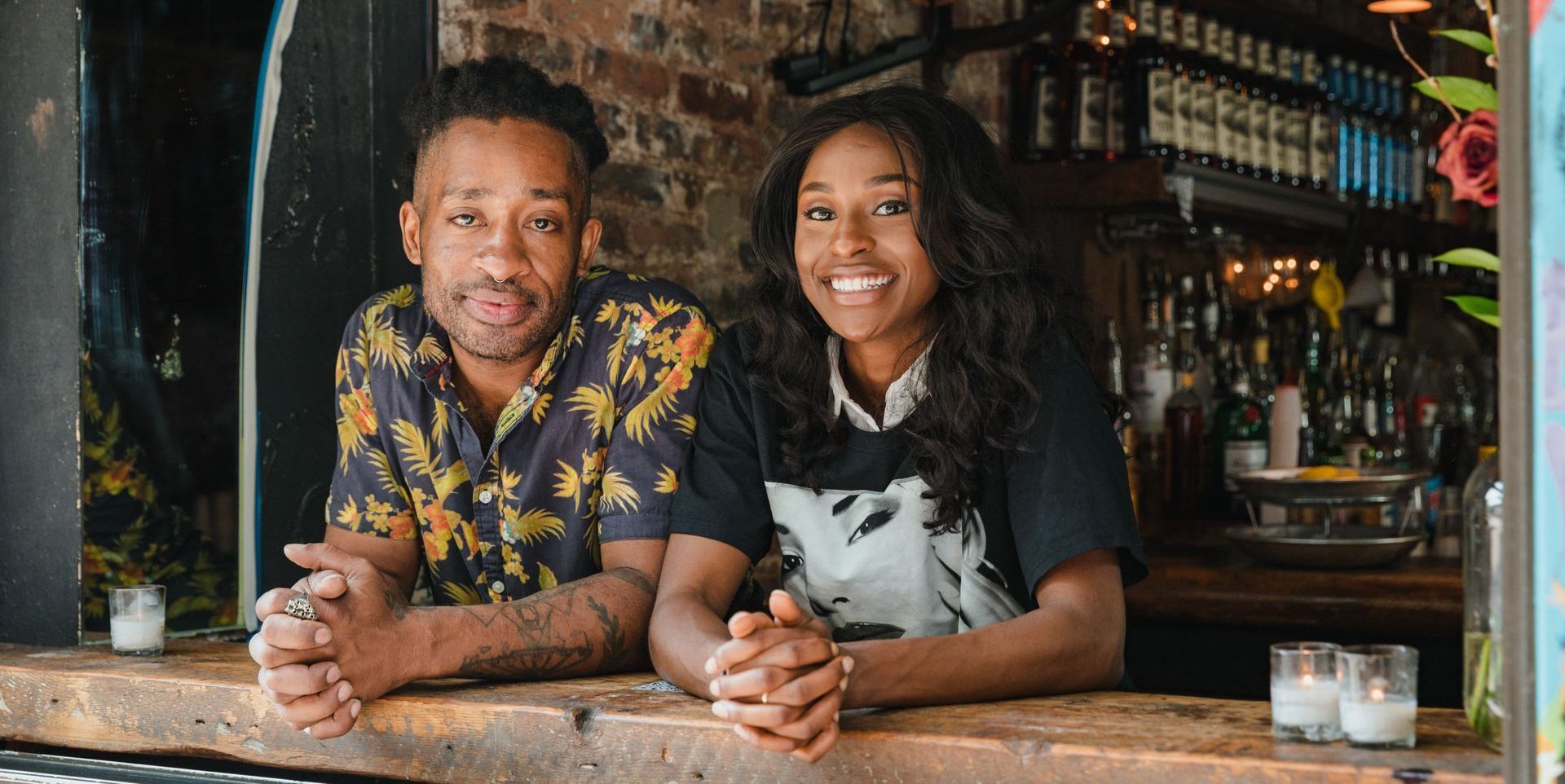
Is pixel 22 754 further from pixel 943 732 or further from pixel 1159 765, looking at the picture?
pixel 1159 765

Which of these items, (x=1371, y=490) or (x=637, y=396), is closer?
(x=637, y=396)

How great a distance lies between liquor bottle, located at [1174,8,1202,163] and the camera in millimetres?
3717

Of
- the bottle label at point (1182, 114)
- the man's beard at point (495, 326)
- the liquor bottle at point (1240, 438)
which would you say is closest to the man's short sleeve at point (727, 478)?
the man's beard at point (495, 326)

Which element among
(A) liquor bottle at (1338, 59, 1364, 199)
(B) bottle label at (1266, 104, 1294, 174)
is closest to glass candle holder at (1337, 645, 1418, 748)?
(B) bottle label at (1266, 104, 1294, 174)

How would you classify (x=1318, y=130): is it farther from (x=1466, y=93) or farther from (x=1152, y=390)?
(x=1466, y=93)

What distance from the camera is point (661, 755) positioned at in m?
1.33

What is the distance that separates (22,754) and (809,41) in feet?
7.15

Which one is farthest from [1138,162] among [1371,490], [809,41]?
[1371,490]

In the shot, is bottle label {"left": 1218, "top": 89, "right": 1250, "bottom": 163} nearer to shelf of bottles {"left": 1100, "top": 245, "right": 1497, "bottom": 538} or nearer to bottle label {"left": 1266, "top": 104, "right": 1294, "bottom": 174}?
bottle label {"left": 1266, "top": 104, "right": 1294, "bottom": 174}

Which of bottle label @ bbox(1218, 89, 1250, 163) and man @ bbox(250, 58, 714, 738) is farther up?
bottle label @ bbox(1218, 89, 1250, 163)

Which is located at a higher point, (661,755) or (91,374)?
(91,374)

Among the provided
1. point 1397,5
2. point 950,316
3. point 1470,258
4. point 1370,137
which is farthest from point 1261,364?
point 1470,258

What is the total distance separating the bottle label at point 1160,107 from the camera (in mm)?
3666

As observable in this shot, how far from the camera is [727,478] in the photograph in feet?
5.65
